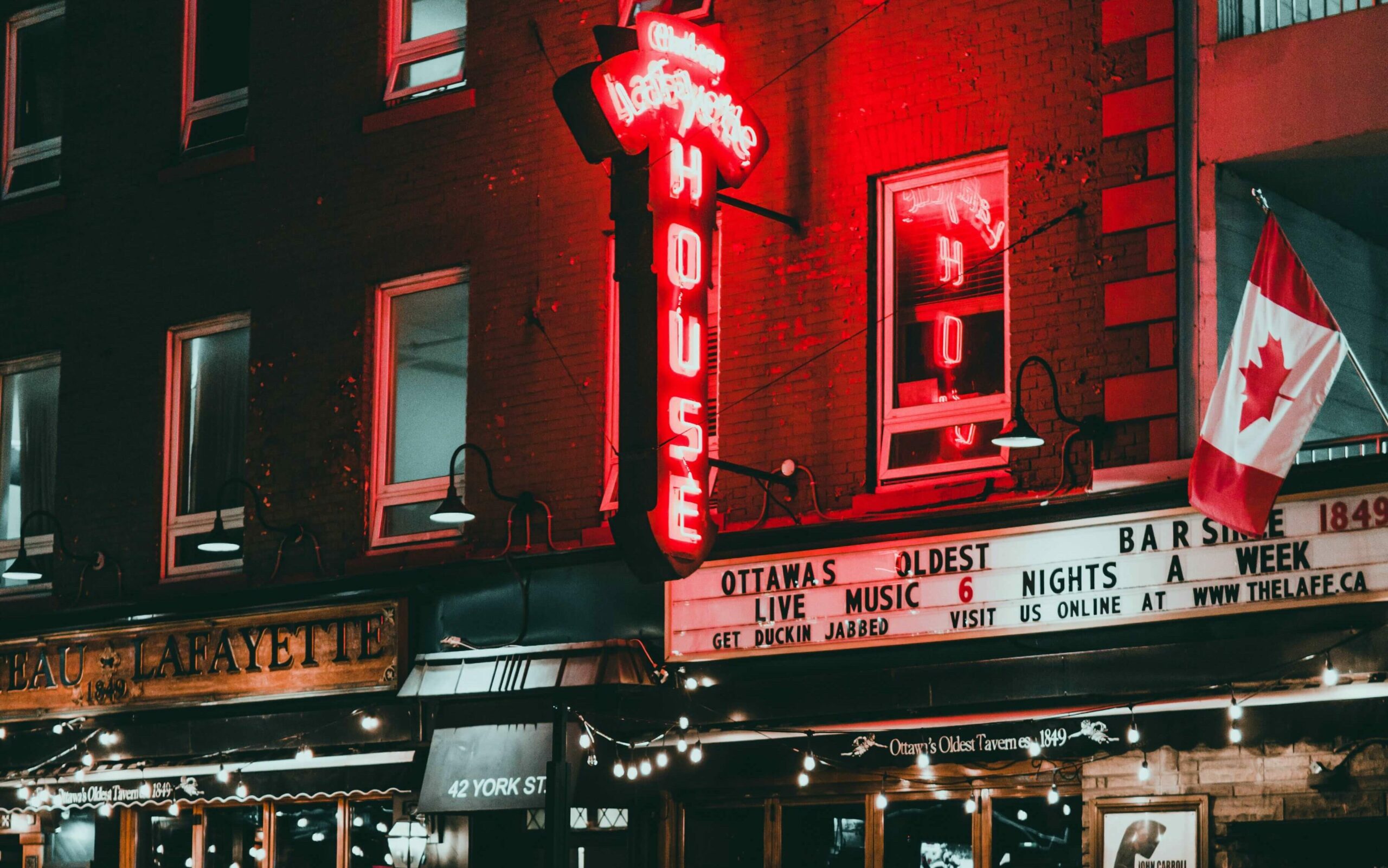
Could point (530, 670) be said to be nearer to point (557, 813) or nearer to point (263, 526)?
point (557, 813)

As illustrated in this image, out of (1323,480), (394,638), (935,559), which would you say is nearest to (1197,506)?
(1323,480)

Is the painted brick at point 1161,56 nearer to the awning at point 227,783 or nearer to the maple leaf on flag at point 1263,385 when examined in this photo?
the maple leaf on flag at point 1263,385

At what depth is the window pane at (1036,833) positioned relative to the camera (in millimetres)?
12117

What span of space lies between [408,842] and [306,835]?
151 centimetres

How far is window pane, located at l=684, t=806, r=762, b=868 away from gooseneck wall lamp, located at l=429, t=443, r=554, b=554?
2.27 metres

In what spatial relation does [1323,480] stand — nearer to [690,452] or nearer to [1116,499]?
[1116,499]

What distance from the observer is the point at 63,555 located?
1773cm

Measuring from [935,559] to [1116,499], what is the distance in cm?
133

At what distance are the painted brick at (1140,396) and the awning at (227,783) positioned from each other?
20.4 feet

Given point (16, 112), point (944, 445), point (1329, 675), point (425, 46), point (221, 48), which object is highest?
point (221, 48)

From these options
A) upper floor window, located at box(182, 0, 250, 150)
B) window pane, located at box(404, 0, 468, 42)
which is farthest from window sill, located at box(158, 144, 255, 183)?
window pane, located at box(404, 0, 468, 42)

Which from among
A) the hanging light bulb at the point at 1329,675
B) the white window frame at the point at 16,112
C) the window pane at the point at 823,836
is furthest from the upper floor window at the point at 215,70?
the hanging light bulb at the point at 1329,675

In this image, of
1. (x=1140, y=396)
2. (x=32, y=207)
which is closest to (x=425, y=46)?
(x=32, y=207)

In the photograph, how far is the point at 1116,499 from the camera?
11539 mm
